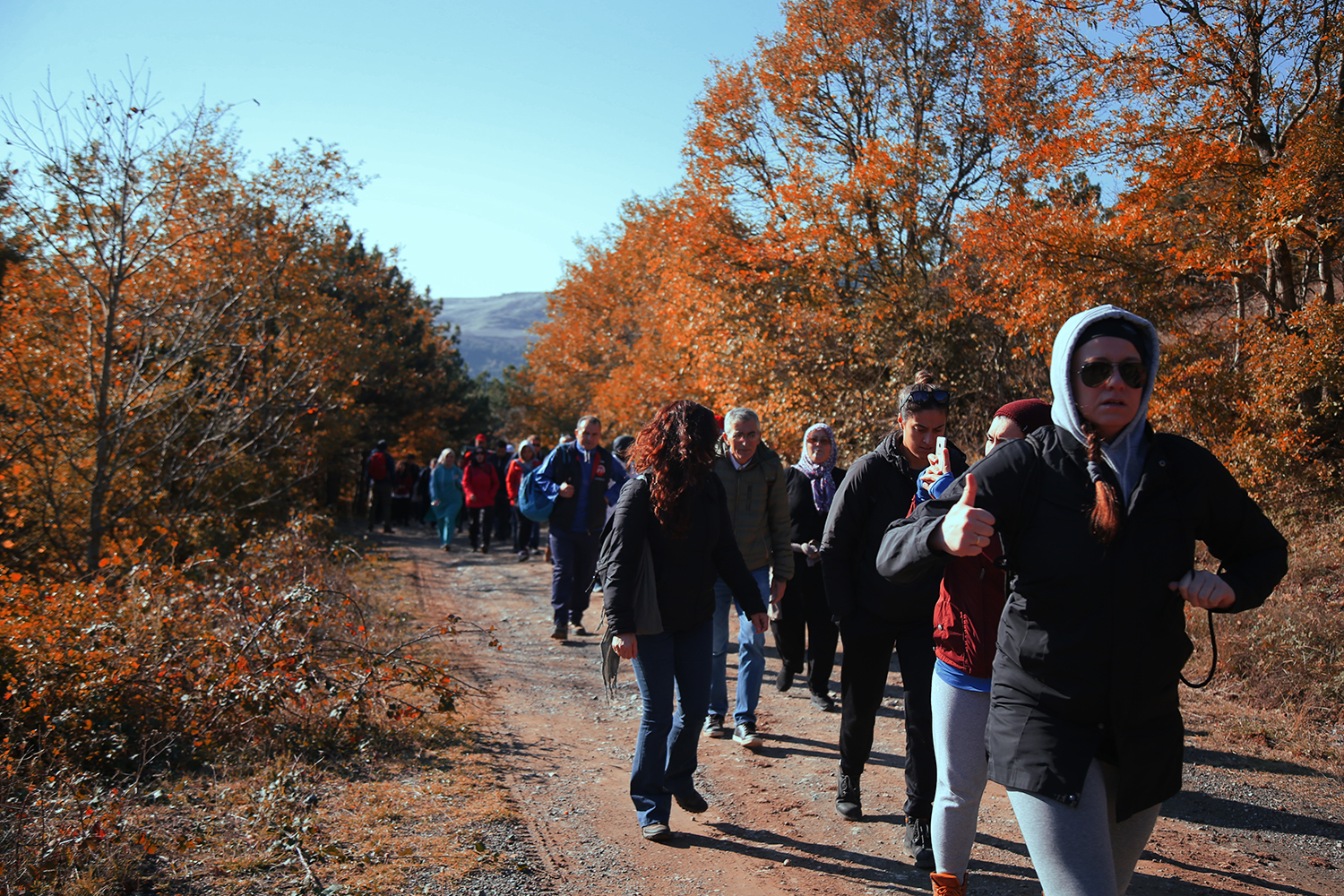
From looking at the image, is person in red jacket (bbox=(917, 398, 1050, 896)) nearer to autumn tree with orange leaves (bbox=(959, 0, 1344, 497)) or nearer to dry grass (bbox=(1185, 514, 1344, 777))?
dry grass (bbox=(1185, 514, 1344, 777))

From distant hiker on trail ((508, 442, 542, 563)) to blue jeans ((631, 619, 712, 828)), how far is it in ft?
23.2

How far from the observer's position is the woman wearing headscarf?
681cm

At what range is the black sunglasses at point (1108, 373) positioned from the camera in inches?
93.6

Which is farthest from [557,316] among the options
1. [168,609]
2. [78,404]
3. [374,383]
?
[168,609]

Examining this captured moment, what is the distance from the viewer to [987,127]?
1584 centimetres

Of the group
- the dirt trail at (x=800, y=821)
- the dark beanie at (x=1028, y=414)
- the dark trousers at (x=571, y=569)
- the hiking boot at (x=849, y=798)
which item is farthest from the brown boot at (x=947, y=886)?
the dark trousers at (x=571, y=569)

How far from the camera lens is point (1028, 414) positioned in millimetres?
3842

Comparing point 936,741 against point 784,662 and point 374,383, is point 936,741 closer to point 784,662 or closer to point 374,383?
point 784,662

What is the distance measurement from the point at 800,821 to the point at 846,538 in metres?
1.57

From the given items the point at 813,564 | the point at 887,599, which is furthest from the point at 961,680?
the point at 813,564

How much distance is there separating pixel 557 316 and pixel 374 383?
35.6 feet

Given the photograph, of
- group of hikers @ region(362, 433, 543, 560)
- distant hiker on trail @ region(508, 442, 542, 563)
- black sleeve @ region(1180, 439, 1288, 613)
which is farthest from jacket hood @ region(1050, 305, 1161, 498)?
group of hikers @ region(362, 433, 543, 560)

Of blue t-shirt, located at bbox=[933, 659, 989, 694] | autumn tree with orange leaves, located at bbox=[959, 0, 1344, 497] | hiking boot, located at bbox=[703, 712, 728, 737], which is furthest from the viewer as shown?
autumn tree with orange leaves, located at bbox=[959, 0, 1344, 497]

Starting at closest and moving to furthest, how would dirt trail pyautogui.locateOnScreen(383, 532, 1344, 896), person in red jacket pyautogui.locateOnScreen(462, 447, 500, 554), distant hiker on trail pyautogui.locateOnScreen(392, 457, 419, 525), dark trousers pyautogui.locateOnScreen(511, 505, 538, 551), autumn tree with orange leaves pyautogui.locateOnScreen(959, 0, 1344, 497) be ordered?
1. dirt trail pyautogui.locateOnScreen(383, 532, 1344, 896)
2. autumn tree with orange leaves pyautogui.locateOnScreen(959, 0, 1344, 497)
3. dark trousers pyautogui.locateOnScreen(511, 505, 538, 551)
4. person in red jacket pyautogui.locateOnScreen(462, 447, 500, 554)
5. distant hiker on trail pyautogui.locateOnScreen(392, 457, 419, 525)
